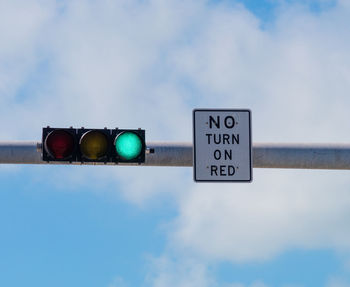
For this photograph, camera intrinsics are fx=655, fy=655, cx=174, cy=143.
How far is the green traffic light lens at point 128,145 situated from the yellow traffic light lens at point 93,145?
15cm

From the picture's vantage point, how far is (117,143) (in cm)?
757

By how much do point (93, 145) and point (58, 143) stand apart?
408mm

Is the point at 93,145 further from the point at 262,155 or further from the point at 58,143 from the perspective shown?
the point at 262,155

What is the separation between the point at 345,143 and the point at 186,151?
1973mm

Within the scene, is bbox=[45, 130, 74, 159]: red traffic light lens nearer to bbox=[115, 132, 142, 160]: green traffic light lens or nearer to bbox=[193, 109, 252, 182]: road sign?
bbox=[115, 132, 142, 160]: green traffic light lens

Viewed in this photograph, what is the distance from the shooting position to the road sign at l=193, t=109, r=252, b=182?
803 centimetres

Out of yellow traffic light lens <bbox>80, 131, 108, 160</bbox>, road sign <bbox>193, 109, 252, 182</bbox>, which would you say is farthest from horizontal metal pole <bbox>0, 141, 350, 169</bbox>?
yellow traffic light lens <bbox>80, 131, 108, 160</bbox>

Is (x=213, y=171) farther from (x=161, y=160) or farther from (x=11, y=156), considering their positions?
(x=11, y=156)

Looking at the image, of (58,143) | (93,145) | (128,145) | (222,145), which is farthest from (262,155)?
(58,143)

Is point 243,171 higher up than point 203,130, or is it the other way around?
point 203,130

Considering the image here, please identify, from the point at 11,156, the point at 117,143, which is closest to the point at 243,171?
the point at 117,143

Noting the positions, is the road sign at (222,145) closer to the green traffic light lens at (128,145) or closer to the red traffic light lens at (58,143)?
the green traffic light lens at (128,145)

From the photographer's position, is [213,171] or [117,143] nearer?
[117,143]

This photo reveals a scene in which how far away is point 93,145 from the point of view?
7559mm
